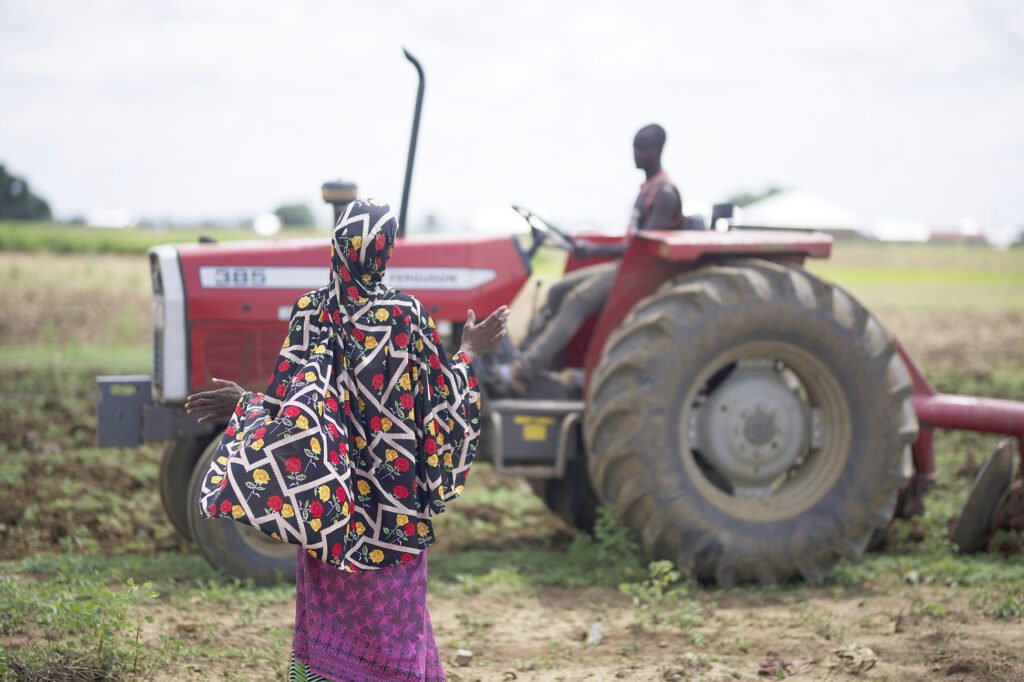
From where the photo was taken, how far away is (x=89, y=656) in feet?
13.1

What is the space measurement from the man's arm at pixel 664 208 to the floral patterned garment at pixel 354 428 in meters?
2.75

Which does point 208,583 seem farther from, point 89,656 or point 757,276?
point 757,276

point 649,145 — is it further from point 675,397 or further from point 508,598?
point 508,598

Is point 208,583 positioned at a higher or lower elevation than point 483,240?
lower

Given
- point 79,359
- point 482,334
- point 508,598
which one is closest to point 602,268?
point 508,598

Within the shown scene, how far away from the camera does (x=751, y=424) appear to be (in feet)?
19.2

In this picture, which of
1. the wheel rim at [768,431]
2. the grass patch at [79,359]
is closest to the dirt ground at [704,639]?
the wheel rim at [768,431]

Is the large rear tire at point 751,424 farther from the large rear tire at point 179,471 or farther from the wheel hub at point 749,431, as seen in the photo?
the large rear tire at point 179,471

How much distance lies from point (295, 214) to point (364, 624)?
211ft

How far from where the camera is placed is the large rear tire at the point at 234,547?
548cm

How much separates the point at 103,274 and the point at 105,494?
15740mm

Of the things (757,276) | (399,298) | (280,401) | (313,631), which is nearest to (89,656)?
(313,631)

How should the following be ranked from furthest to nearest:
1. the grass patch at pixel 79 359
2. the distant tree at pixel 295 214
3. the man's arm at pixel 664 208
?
the distant tree at pixel 295 214, the grass patch at pixel 79 359, the man's arm at pixel 664 208

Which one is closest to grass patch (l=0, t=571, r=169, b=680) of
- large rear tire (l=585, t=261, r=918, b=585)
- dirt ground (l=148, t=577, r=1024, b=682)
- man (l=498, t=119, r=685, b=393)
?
dirt ground (l=148, t=577, r=1024, b=682)
